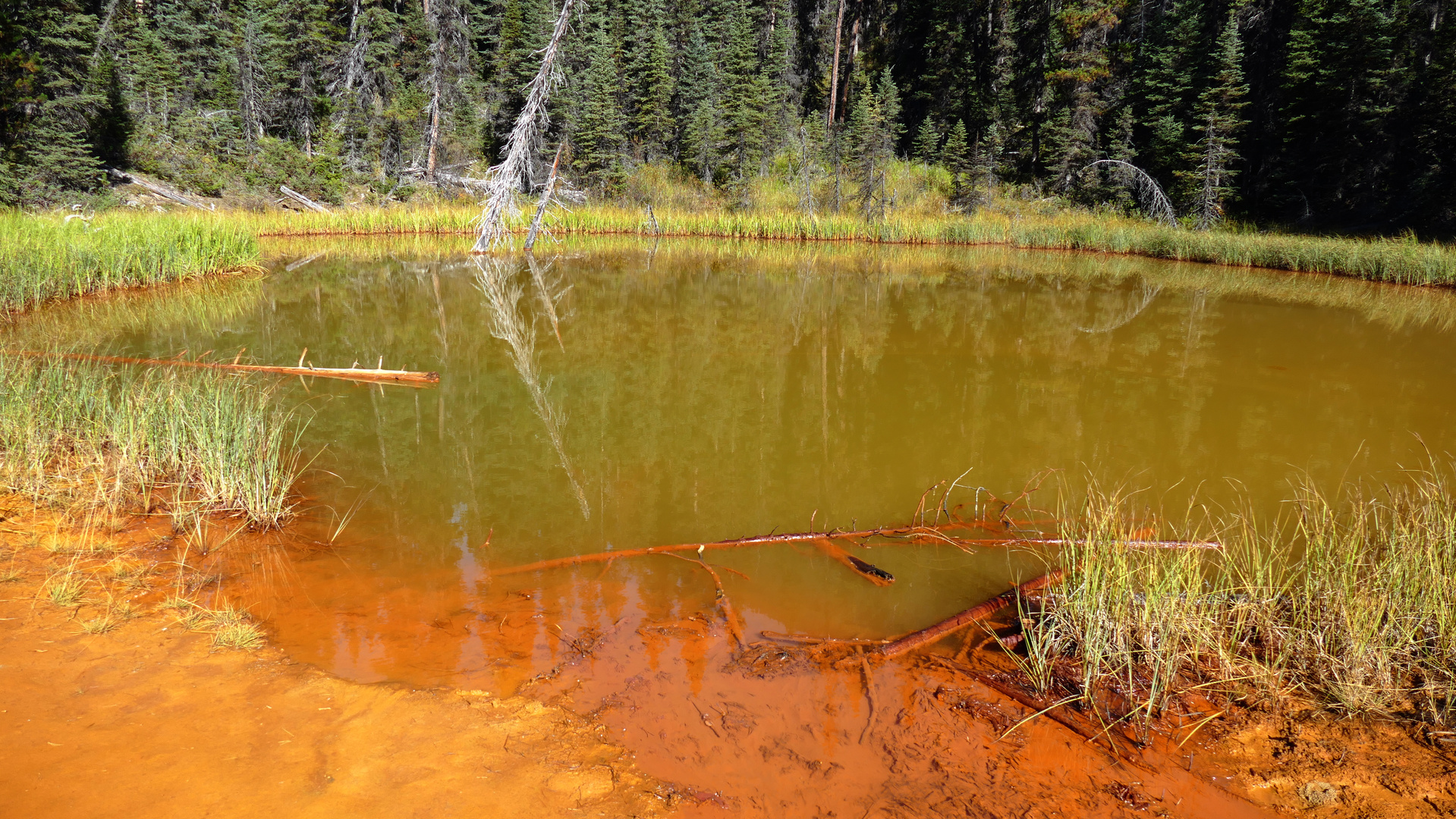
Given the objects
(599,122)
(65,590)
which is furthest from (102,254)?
(599,122)

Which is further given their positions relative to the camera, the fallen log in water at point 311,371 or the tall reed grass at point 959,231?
the tall reed grass at point 959,231

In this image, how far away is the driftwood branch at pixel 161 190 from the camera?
75.3 ft

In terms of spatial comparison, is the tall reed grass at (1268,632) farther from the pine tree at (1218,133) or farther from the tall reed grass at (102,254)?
the pine tree at (1218,133)

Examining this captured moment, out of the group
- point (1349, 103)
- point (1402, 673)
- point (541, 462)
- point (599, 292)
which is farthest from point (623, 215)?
point (1402, 673)

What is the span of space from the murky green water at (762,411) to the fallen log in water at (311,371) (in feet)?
0.63

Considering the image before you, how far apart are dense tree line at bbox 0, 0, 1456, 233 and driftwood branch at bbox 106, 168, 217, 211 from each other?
3.17 ft

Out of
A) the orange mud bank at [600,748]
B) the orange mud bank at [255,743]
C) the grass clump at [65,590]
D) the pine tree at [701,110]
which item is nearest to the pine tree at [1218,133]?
the pine tree at [701,110]

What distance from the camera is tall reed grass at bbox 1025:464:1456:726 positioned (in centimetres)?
304

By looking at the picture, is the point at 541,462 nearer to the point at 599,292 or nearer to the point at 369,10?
the point at 599,292

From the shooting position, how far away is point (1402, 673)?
3.10m

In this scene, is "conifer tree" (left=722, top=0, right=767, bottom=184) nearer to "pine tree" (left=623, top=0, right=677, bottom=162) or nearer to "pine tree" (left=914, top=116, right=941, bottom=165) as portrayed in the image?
"pine tree" (left=623, top=0, right=677, bottom=162)

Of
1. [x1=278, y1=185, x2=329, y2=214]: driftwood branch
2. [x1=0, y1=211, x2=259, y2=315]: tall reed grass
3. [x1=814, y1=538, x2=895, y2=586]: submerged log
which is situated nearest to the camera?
[x1=814, y1=538, x2=895, y2=586]: submerged log

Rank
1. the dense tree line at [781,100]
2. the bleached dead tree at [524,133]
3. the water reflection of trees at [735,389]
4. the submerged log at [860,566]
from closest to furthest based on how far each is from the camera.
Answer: the submerged log at [860,566]
the water reflection of trees at [735,389]
the bleached dead tree at [524,133]
the dense tree line at [781,100]

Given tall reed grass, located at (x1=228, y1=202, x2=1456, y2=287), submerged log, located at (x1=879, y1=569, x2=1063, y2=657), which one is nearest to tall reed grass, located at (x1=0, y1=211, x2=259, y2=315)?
tall reed grass, located at (x1=228, y1=202, x2=1456, y2=287)
